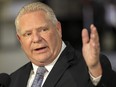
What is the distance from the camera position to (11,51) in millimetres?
10641

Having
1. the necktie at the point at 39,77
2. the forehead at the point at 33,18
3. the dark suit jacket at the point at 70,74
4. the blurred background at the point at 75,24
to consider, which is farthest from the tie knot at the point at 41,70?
the blurred background at the point at 75,24

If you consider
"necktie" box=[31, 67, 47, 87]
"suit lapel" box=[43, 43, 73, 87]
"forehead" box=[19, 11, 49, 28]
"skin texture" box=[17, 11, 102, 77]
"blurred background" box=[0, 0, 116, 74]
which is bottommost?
"blurred background" box=[0, 0, 116, 74]

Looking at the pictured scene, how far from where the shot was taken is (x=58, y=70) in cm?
360

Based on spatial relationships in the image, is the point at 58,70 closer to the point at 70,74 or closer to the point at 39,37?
the point at 70,74

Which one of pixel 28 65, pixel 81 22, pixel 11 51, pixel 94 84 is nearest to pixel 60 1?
pixel 81 22

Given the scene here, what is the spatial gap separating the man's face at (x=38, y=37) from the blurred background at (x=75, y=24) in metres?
→ 5.83

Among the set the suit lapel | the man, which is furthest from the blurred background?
the suit lapel

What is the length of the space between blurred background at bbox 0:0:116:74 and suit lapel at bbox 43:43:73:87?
19.3 feet

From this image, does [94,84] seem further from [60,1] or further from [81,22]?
[60,1]

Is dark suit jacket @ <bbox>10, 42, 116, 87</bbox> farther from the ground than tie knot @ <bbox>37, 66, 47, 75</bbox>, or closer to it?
farther from the ground

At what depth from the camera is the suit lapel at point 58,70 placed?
3.54m

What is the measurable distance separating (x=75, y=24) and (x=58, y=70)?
7556mm

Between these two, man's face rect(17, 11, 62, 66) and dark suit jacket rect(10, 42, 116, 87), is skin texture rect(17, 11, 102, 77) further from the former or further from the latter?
dark suit jacket rect(10, 42, 116, 87)

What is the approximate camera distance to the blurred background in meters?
10.3
